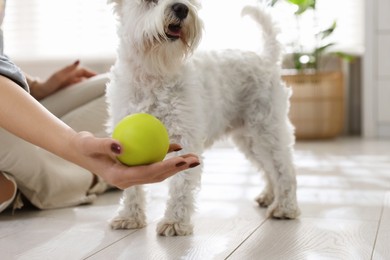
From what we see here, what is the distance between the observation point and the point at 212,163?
3.62 meters

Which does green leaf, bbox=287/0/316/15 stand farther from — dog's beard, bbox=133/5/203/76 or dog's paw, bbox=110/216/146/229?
dog's paw, bbox=110/216/146/229

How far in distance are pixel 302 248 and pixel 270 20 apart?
3.24 feet

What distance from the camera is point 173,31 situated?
179 centimetres

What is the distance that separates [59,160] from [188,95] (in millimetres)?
722

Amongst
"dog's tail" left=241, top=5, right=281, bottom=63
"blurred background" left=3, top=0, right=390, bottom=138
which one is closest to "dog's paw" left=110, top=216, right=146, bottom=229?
"dog's tail" left=241, top=5, right=281, bottom=63

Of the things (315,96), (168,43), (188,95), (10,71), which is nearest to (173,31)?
(168,43)

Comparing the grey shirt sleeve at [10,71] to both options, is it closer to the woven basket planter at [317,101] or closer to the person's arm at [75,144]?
the person's arm at [75,144]

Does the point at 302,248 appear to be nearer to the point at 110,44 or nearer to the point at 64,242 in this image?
the point at 64,242

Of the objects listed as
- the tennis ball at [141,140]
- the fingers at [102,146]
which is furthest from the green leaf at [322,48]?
the fingers at [102,146]

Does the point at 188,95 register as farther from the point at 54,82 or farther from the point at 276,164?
the point at 54,82

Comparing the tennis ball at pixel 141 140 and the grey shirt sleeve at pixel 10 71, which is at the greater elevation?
the grey shirt sleeve at pixel 10 71

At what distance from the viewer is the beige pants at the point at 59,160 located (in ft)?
6.80

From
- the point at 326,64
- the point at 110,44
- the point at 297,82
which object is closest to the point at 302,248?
the point at 297,82

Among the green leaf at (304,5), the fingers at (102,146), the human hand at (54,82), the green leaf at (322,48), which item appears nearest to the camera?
the fingers at (102,146)
